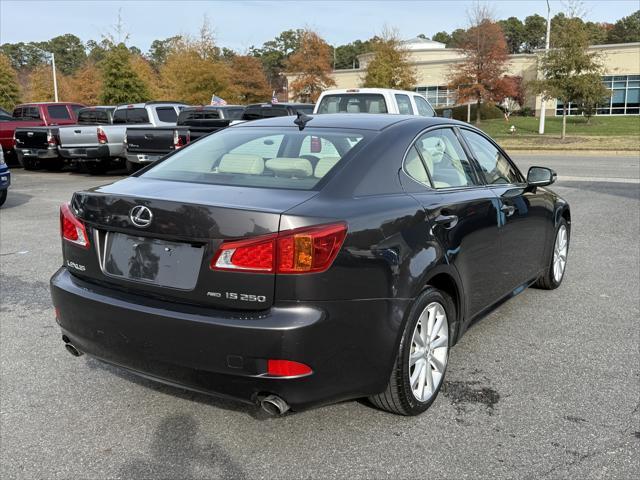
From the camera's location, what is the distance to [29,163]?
740 inches

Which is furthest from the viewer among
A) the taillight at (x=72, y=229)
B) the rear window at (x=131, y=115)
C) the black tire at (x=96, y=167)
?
the black tire at (x=96, y=167)

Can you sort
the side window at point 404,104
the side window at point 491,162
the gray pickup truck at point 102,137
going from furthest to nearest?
the gray pickup truck at point 102,137 < the side window at point 404,104 < the side window at point 491,162

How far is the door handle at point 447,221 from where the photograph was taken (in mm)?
3479

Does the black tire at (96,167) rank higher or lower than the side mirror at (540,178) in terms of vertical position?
lower

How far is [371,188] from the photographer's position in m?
3.21

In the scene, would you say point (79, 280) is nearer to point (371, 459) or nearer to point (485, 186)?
point (371, 459)

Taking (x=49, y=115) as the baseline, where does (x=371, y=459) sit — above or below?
below

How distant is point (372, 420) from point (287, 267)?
45.2 inches

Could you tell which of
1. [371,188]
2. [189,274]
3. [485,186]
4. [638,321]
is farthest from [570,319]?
[189,274]

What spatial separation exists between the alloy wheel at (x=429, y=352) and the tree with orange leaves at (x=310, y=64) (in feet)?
136

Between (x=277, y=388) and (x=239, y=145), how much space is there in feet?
5.68

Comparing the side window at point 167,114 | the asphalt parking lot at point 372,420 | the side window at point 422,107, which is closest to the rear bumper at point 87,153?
the side window at point 167,114

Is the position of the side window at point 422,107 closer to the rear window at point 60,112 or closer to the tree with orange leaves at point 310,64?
the rear window at point 60,112

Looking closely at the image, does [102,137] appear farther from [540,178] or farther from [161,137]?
[540,178]
